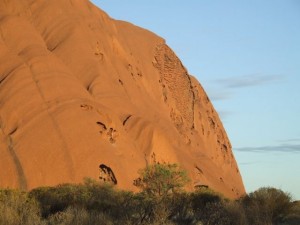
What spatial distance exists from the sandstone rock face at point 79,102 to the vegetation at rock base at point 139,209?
8900 millimetres

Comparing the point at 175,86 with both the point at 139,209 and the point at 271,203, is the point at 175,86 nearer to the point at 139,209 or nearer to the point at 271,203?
the point at 271,203

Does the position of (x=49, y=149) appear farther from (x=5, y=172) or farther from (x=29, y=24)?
Answer: (x=29, y=24)

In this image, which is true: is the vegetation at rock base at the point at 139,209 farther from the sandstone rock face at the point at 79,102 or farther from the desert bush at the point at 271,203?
the sandstone rock face at the point at 79,102

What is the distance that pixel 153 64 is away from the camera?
278 ft

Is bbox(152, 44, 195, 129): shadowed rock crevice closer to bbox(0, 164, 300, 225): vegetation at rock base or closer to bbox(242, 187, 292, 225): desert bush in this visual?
bbox(0, 164, 300, 225): vegetation at rock base

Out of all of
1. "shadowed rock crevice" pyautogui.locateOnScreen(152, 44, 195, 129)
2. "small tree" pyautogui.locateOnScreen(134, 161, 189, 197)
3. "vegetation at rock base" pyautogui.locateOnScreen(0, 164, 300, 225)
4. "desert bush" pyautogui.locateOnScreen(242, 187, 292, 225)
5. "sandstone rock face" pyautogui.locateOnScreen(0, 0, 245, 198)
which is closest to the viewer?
"vegetation at rock base" pyautogui.locateOnScreen(0, 164, 300, 225)

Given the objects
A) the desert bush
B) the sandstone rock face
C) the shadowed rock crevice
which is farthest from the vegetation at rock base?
the shadowed rock crevice

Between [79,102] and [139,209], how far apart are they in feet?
92.6

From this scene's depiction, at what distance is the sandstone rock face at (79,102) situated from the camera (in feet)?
149

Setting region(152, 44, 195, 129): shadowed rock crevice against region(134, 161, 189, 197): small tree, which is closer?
region(134, 161, 189, 197): small tree

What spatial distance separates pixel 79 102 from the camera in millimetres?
50531

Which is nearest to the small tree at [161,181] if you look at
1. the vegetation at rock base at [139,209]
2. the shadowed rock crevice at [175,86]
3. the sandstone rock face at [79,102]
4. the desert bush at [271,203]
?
the vegetation at rock base at [139,209]

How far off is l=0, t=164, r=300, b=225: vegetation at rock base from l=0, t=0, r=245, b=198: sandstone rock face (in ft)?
29.2

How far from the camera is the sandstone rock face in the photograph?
1784 inches
